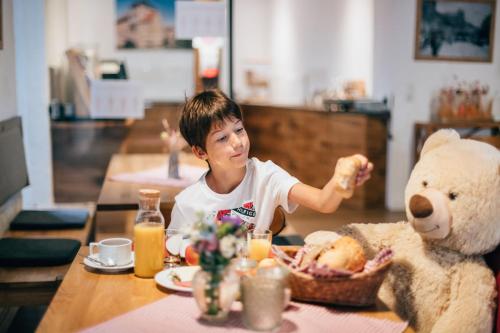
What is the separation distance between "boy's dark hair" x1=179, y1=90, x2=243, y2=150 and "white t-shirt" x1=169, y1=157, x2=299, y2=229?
158 millimetres

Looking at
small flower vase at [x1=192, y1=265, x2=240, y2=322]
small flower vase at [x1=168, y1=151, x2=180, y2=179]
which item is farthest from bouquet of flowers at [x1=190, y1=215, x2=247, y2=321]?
small flower vase at [x1=168, y1=151, x2=180, y2=179]

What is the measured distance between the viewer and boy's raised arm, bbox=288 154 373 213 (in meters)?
1.37

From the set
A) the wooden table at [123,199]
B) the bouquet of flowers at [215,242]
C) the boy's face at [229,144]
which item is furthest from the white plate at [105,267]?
the wooden table at [123,199]

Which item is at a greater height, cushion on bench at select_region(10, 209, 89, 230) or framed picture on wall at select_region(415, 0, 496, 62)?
framed picture on wall at select_region(415, 0, 496, 62)

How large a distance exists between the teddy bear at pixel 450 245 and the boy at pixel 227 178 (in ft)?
1.01

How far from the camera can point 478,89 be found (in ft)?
Answer: 17.7

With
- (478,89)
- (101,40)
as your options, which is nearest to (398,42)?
(478,89)

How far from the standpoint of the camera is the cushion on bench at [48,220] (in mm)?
3102

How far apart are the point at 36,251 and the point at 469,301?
1.78 m

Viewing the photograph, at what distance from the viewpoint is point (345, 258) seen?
133 cm

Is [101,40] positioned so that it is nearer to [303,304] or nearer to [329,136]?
[329,136]

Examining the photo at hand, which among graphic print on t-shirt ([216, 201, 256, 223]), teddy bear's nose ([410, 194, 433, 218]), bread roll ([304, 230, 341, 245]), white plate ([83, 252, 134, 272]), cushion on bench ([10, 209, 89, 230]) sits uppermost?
teddy bear's nose ([410, 194, 433, 218])

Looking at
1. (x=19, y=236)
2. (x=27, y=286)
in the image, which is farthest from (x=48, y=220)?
(x=27, y=286)

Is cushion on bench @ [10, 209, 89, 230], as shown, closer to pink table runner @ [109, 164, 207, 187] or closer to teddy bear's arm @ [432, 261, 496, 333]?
pink table runner @ [109, 164, 207, 187]
